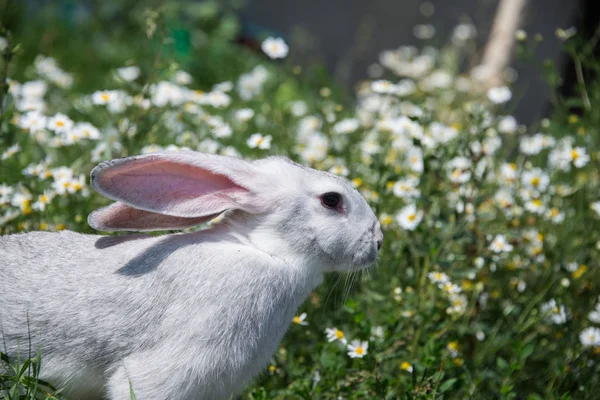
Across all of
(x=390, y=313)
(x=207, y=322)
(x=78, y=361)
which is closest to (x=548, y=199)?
(x=390, y=313)

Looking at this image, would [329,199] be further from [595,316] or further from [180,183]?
[595,316]

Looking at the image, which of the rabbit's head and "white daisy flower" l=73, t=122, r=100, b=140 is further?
"white daisy flower" l=73, t=122, r=100, b=140

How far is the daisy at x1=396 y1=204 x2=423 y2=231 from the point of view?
10.6 ft

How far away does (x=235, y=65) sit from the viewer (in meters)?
6.61

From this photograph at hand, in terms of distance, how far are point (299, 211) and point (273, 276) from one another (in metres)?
0.25

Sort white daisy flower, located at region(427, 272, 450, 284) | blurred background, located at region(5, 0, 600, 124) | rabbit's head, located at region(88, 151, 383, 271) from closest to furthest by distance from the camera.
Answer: rabbit's head, located at region(88, 151, 383, 271)
white daisy flower, located at region(427, 272, 450, 284)
blurred background, located at region(5, 0, 600, 124)

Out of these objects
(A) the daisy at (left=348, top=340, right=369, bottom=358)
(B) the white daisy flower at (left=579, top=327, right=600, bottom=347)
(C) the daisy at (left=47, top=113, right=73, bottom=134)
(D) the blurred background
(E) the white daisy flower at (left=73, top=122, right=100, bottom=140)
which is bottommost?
(D) the blurred background

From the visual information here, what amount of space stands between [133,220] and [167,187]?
179 mm

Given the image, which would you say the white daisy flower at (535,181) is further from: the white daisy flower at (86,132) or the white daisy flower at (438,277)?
the white daisy flower at (86,132)

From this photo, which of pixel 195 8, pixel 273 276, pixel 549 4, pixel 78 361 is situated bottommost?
pixel 549 4

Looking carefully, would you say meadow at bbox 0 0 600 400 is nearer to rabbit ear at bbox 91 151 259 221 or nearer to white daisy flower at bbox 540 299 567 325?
white daisy flower at bbox 540 299 567 325

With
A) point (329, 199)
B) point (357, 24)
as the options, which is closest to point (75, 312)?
point (329, 199)

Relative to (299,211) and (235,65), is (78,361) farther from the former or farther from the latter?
(235,65)

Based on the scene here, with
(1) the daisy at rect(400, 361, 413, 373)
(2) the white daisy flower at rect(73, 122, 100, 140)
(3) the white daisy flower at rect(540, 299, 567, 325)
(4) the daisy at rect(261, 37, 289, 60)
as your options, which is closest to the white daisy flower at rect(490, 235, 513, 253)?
(3) the white daisy flower at rect(540, 299, 567, 325)
